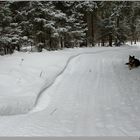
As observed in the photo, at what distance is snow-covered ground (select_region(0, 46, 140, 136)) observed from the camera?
28.2 feet

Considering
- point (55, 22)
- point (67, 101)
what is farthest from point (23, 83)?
point (55, 22)

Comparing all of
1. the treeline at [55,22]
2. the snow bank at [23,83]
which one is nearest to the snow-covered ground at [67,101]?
the snow bank at [23,83]

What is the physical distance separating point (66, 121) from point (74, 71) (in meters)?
8.76

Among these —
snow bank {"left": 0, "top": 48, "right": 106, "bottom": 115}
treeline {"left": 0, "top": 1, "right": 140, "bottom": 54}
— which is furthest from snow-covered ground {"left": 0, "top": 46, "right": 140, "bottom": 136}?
treeline {"left": 0, "top": 1, "right": 140, "bottom": 54}

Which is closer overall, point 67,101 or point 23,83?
point 67,101

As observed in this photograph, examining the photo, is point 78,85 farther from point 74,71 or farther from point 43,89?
point 74,71

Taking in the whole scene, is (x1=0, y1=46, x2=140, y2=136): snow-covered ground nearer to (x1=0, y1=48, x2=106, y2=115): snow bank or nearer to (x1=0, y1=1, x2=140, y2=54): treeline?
(x1=0, y1=48, x2=106, y2=115): snow bank

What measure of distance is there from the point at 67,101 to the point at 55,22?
21547mm

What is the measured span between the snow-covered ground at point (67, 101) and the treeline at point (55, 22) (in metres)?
6.51

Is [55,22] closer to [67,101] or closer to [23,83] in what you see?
[23,83]

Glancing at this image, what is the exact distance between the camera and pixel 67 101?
37.7 ft

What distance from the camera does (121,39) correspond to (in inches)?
1695

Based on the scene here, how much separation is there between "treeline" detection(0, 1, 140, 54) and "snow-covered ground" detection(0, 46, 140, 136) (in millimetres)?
6514

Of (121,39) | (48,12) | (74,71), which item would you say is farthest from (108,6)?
(121,39)
